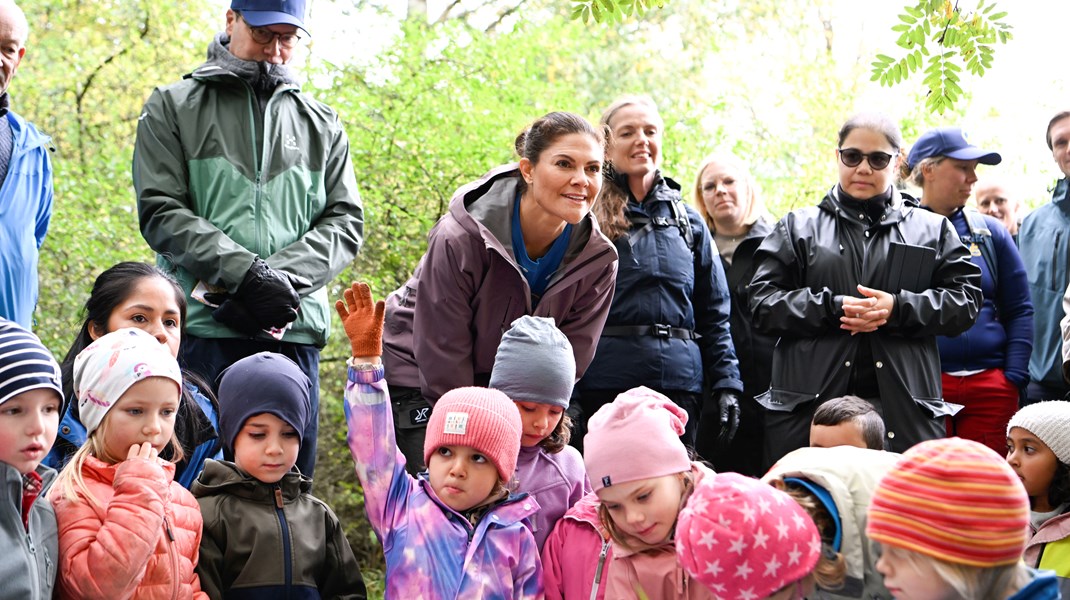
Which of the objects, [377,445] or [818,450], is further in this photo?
[377,445]

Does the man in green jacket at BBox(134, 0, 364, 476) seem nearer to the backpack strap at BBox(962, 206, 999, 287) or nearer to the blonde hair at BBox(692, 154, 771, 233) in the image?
the blonde hair at BBox(692, 154, 771, 233)

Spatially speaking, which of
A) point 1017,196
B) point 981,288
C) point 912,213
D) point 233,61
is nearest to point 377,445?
point 233,61

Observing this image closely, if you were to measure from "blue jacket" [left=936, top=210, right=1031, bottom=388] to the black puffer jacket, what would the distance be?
397 mm

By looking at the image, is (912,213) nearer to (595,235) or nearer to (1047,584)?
(595,235)

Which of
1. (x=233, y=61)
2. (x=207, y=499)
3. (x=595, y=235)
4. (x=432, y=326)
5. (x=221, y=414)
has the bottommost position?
(x=207, y=499)

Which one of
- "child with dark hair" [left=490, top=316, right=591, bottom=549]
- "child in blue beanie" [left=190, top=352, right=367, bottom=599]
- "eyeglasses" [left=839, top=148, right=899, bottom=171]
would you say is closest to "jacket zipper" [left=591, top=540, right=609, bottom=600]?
"child with dark hair" [left=490, top=316, right=591, bottom=549]

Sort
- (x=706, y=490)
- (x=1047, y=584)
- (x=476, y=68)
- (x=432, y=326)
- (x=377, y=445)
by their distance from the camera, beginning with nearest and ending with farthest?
(x=1047, y=584) → (x=706, y=490) → (x=377, y=445) → (x=432, y=326) → (x=476, y=68)

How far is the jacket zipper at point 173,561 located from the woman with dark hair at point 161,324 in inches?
25.2

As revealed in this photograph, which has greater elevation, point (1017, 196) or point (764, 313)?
point (1017, 196)

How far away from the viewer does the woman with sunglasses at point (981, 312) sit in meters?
5.25

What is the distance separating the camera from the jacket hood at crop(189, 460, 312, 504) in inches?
145

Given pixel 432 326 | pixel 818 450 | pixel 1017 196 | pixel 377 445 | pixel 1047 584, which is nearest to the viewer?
pixel 1047 584

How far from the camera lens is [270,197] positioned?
15.4 feet

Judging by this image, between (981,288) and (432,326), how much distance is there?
2.68m
